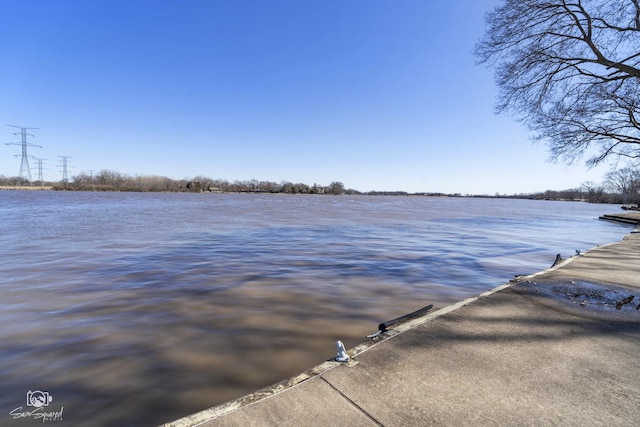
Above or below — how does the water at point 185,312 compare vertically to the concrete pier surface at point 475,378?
below

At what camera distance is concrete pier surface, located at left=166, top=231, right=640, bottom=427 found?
2.12 meters

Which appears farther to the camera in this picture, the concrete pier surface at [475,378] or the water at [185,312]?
the water at [185,312]

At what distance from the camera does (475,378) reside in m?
2.57

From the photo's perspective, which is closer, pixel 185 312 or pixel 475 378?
pixel 475 378

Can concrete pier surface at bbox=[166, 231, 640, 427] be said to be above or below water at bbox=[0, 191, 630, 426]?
above

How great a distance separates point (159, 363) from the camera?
3.64 metres

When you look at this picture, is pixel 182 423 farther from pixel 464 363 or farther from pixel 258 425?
pixel 464 363

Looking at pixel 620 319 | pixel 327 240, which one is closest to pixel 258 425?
pixel 620 319

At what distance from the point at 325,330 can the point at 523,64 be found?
36.1ft

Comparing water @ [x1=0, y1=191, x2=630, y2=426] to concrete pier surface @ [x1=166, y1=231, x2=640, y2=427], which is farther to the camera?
water @ [x1=0, y1=191, x2=630, y2=426]

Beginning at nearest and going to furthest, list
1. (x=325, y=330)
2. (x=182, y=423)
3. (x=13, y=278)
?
(x=182, y=423)
(x=325, y=330)
(x=13, y=278)

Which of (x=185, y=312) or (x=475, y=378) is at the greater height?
(x=475, y=378)

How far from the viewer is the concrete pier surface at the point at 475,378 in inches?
83.4

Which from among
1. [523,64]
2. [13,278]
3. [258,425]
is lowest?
[13,278]
